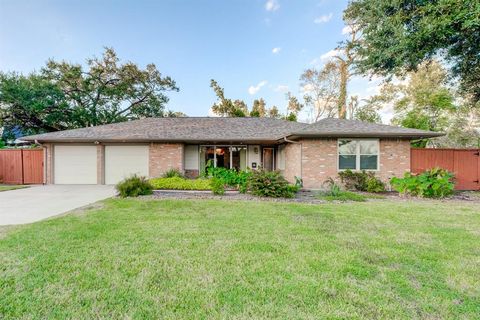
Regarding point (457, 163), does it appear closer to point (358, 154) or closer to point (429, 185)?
point (429, 185)

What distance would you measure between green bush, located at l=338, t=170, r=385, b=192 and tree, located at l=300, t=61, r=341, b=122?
16.5 meters

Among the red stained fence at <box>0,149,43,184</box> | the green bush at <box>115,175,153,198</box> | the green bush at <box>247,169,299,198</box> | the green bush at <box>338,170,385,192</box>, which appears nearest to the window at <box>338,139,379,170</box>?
the green bush at <box>338,170,385,192</box>

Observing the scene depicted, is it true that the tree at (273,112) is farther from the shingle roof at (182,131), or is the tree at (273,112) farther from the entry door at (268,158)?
the entry door at (268,158)

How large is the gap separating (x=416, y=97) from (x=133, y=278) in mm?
23891

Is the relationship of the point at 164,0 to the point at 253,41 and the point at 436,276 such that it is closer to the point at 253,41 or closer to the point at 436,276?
the point at 253,41

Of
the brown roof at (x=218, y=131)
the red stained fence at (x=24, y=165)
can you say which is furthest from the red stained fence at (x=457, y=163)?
the red stained fence at (x=24, y=165)

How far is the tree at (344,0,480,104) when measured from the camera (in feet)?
22.9

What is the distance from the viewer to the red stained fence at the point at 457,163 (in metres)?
10.5

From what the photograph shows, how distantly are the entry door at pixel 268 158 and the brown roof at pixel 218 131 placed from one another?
141 cm

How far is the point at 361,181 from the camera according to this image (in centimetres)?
994

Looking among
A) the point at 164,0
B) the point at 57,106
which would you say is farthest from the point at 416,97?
the point at 57,106

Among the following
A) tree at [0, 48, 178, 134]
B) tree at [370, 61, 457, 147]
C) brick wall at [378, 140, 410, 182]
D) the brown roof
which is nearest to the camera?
the brown roof

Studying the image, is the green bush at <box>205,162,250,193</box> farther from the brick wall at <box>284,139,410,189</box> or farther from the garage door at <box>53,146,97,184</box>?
the garage door at <box>53,146,97,184</box>

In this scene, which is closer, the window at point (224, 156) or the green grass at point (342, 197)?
the green grass at point (342, 197)
